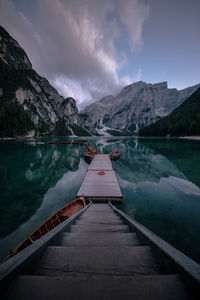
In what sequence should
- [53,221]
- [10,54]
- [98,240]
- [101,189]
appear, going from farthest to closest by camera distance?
1. [10,54]
2. [101,189]
3. [53,221]
4. [98,240]

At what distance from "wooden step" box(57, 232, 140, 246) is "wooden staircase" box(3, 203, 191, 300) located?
0.28 metres

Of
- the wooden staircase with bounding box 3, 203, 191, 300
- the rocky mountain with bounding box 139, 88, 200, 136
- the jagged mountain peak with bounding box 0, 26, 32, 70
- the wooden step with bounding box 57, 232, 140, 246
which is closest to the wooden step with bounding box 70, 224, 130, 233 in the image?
the wooden step with bounding box 57, 232, 140, 246

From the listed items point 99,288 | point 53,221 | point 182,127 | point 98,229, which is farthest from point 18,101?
point 182,127

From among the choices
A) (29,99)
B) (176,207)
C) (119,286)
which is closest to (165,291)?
(119,286)

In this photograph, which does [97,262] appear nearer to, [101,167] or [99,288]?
[99,288]

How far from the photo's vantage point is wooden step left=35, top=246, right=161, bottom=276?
2035 mm

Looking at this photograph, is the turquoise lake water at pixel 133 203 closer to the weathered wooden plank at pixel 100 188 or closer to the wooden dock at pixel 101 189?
the wooden dock at pixel 101 189

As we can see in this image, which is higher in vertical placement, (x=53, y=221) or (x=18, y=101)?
(x=18, y=101)

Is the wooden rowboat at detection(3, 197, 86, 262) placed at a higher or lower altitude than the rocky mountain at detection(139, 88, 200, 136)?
lower

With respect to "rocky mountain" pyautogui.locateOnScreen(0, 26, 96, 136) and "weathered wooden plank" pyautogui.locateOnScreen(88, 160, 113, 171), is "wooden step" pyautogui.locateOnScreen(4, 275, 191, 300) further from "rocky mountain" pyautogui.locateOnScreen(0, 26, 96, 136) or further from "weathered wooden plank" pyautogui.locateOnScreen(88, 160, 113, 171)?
"rocky mountain" pyautogui.locateOnScreen(0, 26, 96, 136)

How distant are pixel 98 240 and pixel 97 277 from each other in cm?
218

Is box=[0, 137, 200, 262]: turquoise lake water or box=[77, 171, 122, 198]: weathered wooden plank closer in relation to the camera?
box=[0, 137, 200, 262]: turquoise lake water

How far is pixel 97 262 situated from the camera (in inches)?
87.9

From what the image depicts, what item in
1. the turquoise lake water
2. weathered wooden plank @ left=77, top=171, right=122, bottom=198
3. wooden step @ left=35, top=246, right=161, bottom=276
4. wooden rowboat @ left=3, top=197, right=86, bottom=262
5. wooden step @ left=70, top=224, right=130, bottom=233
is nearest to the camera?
wooden step @ left=35, top=246, right=161, bottom=276
